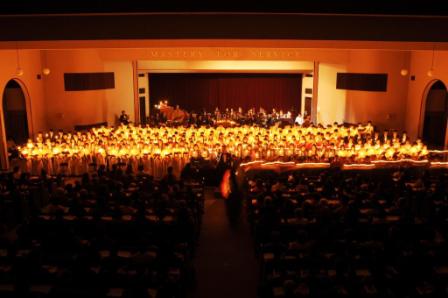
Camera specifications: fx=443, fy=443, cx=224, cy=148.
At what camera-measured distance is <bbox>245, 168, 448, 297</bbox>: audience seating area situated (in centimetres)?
677

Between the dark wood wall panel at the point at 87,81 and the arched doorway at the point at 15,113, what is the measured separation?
2.12 meters

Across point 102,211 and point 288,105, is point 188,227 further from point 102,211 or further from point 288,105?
point 288,105

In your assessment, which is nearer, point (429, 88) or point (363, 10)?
point (363, 10)

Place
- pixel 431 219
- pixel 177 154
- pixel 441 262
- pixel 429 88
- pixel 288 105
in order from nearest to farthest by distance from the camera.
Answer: pixel 441 262 → pixel 431 219 → pixel 177 154 → pixel 429 88 → pixel 288 105

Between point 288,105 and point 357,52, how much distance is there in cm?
791

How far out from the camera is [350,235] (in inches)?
342

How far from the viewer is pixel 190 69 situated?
24391mm

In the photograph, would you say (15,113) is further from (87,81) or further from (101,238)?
(101,238)

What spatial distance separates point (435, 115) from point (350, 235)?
1492cm

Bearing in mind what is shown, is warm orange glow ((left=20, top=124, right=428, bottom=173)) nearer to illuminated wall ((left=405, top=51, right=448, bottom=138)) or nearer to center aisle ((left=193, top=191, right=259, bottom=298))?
center aisle ((left=193, top=191, right=259, bottom=298))

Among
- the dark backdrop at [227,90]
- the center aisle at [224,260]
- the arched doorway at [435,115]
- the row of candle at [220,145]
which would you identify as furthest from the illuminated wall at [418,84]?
the center aisle at [224,260]

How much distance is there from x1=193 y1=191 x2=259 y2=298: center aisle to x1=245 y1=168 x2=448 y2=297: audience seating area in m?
0.37

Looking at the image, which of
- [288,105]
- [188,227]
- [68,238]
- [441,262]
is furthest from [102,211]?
[288,105]

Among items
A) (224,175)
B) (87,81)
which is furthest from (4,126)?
(224,175)
